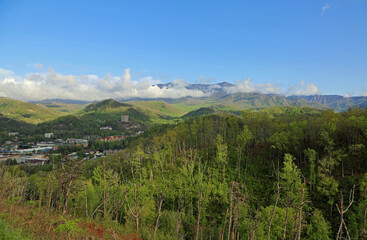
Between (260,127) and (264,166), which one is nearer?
(264,166)

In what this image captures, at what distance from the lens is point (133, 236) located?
22.0 m

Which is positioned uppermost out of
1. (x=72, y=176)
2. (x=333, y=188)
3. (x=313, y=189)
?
(x=72, y=176)

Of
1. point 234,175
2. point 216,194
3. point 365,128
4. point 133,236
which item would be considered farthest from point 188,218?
point 365,128

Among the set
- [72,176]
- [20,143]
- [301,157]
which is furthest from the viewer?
[20,143]

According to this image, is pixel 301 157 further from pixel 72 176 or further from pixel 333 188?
pixel 72 176

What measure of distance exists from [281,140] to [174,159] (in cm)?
3519

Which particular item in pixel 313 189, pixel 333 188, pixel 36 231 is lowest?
pixel 313 189

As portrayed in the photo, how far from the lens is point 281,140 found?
50875mm

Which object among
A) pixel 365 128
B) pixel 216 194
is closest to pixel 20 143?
pixel 216 194

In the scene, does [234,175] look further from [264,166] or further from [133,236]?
[133,236]

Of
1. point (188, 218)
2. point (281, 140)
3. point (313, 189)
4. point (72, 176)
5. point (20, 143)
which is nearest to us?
point (72, 176)

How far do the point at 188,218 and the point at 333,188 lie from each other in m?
28.5

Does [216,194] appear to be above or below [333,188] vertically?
below

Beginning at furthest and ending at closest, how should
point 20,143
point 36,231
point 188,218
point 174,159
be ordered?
point 20,143 < point 174,159 < point 188,218 < point 36,231
